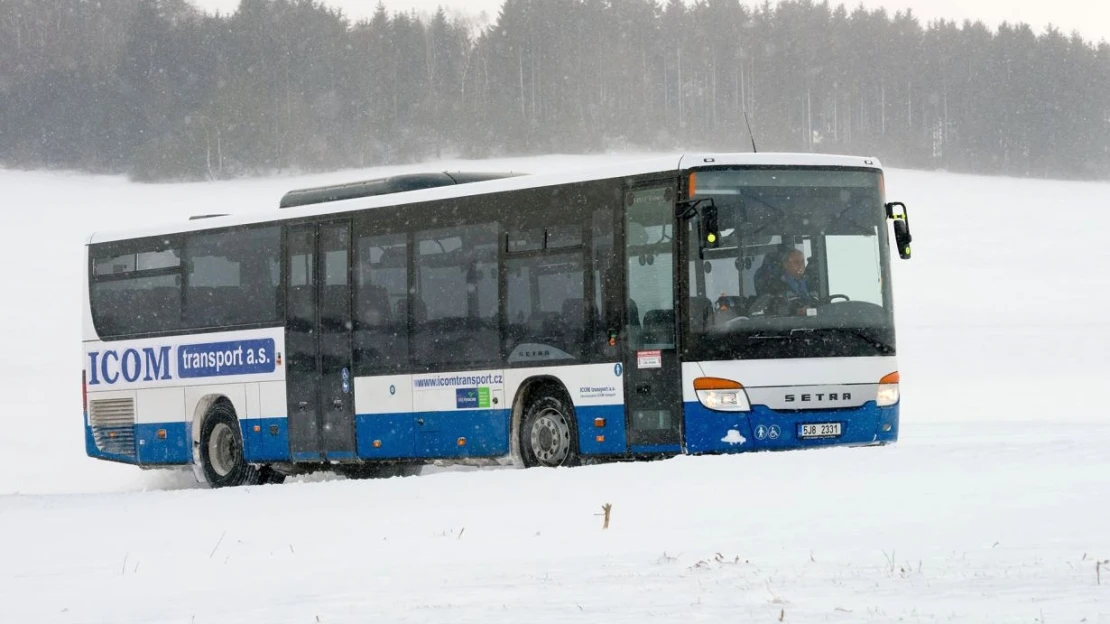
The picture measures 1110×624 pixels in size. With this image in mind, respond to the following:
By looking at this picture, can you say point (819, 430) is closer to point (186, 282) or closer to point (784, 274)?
point (784, 274)

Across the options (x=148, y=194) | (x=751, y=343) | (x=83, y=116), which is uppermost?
(x=83, y=116)

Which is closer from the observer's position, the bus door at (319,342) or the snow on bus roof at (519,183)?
the snow on bus roof at (519,183)

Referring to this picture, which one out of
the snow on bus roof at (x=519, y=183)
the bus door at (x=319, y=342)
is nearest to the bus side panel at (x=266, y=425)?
the bus door at (x=319, y=342)

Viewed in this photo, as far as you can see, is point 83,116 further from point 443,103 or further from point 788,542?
point 788,542

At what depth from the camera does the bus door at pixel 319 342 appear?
58.0 feet

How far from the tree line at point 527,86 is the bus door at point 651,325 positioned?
73269 millimetres

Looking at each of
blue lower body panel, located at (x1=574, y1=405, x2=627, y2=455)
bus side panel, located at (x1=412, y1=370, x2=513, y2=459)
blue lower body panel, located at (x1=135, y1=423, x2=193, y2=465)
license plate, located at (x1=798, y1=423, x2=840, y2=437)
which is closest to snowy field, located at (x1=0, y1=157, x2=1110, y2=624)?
license plate, located at (x1=798, y1=423, x2=840, y2=437)

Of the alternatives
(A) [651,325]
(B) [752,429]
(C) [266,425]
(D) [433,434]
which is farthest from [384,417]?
(B) [752,429]

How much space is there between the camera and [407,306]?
16906mm

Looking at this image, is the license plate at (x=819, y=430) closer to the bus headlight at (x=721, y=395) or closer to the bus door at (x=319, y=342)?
the bus headlight at (x=721, y=395)

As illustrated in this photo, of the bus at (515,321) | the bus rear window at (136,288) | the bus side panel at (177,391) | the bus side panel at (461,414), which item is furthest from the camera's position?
the bus rear window at (136,288)

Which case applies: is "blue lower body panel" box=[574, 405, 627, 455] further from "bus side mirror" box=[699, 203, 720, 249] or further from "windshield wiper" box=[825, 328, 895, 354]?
"windshield wiper" box=[825, 328, 895, 354]

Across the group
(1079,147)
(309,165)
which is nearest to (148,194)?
(309,165)

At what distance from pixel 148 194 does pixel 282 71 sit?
88.5ft
